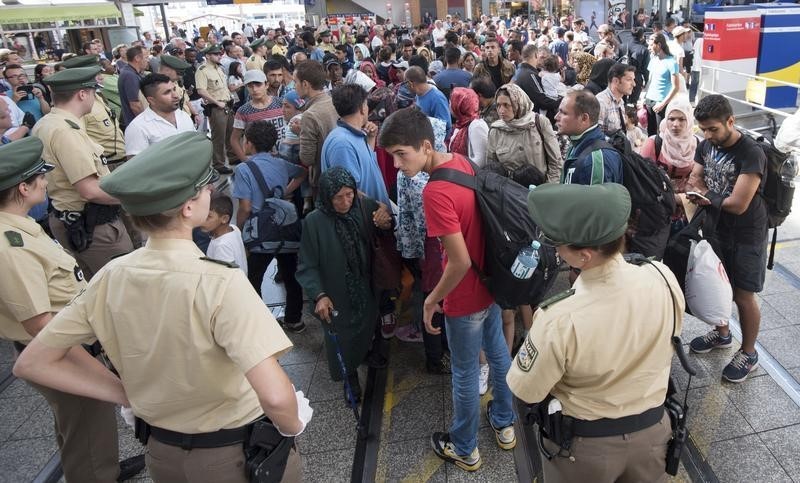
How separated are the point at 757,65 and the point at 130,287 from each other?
11037 millimetres

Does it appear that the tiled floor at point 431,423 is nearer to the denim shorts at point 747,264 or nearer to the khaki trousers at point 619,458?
the denim shorts at point 747,264

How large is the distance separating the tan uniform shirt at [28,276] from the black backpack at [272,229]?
4.90 ft

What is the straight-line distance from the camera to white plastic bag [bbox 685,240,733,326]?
307 cm

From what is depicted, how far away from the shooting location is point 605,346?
5.41 ft

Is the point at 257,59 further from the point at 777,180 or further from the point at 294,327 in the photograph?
the point at 777,180

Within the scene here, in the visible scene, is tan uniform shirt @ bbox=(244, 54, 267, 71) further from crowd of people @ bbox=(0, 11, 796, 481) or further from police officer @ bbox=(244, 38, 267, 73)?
crowd of people @ bbox=(0, 11, 796, 481)

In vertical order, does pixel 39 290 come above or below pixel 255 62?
below

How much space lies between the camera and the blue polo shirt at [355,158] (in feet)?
12.0

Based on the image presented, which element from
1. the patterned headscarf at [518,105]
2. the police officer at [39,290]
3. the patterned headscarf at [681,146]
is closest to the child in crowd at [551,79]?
the patterned headscarf at [681,146]

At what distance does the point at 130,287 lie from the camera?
1601 mm

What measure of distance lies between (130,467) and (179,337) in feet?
6.53

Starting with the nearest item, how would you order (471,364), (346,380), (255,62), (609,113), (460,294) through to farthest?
(460,294)
(471,364)
(346,380)
(609,113)
(255,62)

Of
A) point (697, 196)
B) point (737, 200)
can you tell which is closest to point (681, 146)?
point (697, 196)

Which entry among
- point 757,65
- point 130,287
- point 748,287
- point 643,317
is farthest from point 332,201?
point 757,65
